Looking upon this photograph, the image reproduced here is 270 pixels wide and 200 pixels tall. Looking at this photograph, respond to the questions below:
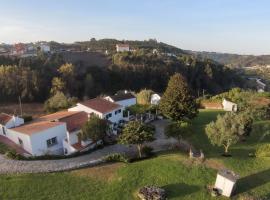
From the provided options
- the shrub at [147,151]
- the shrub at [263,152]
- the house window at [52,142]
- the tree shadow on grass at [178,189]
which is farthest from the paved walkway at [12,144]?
the shrub at [263,152]

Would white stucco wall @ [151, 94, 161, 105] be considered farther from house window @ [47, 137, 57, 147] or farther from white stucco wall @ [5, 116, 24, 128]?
white stucco wall @ [5, 116, 24, 128]

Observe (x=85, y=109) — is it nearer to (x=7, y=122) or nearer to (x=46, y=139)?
(x=46, y=139)

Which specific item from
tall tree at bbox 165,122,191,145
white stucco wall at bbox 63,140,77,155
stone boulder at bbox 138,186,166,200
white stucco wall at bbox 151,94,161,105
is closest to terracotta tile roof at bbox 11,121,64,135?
white stucco wall at bbox 63,140,77,155

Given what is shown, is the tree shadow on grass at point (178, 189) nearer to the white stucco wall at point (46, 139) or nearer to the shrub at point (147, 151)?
the shrub at point (147, 151)

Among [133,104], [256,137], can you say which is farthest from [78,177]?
[133,104]

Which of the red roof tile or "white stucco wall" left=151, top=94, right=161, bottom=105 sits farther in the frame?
"white stucco wall" left=151, top=94, right=161, bottom=105
